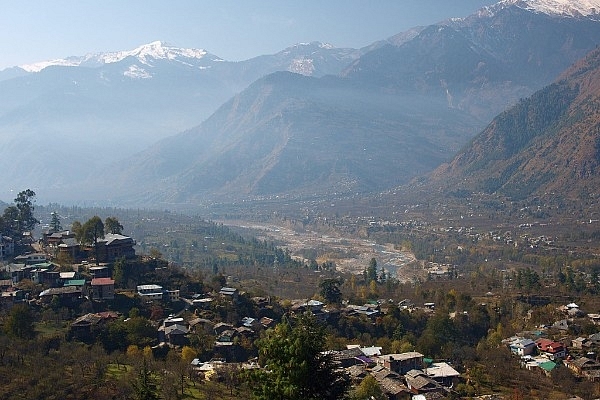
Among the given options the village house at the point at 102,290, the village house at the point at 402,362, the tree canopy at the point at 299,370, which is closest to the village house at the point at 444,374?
the village house at the point at 402,362

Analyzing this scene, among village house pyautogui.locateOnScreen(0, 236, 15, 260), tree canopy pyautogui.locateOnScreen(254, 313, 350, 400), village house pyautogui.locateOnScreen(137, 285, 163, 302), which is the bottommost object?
village house pyautogui.locateOnScreen(137, 285, 163, 302)

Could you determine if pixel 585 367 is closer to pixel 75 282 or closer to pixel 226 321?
pixel 226 321

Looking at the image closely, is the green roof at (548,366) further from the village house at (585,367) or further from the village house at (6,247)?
the village house at (6,247)

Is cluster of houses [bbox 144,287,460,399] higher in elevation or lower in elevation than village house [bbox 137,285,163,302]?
lower

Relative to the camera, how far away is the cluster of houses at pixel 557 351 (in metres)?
52.1

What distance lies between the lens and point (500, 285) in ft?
286

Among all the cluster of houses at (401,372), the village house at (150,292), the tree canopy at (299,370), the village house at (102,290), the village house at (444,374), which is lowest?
the village house at (444,374)

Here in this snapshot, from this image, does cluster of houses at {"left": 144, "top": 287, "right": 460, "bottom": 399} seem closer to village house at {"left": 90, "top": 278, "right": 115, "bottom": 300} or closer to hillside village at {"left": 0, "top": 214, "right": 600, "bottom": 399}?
hillside village at {"left": 0, "top": 214, "right": 600, "bottom": 399}

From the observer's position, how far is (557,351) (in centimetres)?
5531

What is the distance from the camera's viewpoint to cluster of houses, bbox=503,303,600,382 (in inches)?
2051

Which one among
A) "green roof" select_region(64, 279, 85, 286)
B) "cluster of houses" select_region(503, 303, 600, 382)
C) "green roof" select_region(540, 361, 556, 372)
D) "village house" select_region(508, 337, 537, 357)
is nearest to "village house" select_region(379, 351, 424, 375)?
"cluster of houses" select_region(503, 303, 600, 382)

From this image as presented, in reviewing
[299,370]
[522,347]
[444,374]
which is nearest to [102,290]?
[444,374]

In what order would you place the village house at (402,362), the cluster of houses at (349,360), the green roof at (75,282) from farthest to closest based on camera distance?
the green roof at (75,282)
the village house at (402,362)
the cluster of houses at (349,360)

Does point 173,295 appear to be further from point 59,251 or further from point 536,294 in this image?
point 536,294
